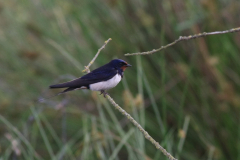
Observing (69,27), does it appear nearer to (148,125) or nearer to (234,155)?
(148,125)

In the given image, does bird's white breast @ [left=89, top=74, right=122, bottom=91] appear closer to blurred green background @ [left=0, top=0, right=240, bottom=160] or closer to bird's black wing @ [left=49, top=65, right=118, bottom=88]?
bird's black wing @ [left=49, top=65, right=118, bottom=88]

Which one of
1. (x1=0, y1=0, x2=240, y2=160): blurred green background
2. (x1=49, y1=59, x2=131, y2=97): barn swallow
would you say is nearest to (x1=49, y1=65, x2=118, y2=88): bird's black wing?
(x1=49, y1=59, x2=131, y2=97): barn swallow

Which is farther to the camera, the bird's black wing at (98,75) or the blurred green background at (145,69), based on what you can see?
the blurred green background at (145,69)

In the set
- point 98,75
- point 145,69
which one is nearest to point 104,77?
point 98,75

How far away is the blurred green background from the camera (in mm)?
2236

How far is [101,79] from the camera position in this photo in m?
0.72

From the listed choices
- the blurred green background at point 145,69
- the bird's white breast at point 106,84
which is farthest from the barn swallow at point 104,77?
the blurred green background at point 145,69

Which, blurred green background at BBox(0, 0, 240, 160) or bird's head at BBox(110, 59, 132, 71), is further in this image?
blurred green background at BBox(0, 0, 240, 160)

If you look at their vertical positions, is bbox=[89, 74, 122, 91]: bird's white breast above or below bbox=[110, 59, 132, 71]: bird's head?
below

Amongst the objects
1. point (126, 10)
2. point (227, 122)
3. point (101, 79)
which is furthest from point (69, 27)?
point (101, 79)

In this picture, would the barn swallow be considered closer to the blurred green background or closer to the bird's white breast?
the bird's white breast

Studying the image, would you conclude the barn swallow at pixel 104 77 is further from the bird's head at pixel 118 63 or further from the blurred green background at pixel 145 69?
the blurred green background at pixel 145 69

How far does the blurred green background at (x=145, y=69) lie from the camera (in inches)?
88.0

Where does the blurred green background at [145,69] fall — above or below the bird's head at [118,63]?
below
